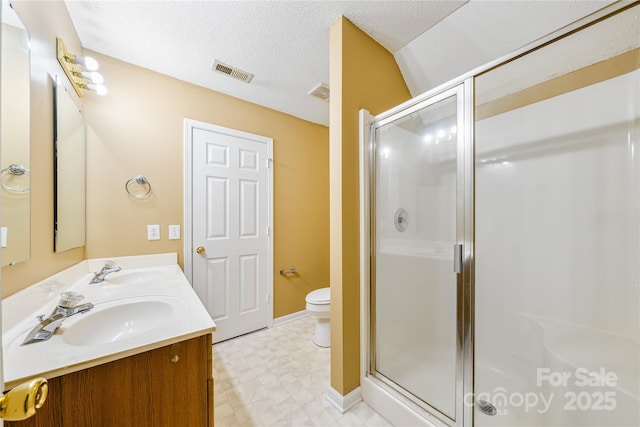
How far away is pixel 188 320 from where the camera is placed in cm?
94

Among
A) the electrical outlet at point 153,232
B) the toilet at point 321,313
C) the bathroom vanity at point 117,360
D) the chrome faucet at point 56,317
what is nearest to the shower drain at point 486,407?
the toilet at point 321,313

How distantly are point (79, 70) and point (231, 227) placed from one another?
4.69ft

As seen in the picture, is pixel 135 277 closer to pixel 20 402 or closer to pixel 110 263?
pixel 110 263

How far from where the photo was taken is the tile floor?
137 centimetres

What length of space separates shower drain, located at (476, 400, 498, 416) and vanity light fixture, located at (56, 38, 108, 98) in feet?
9.37

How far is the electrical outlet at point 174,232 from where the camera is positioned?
6.48ft

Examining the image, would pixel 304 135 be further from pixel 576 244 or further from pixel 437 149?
A: pixel 576 244

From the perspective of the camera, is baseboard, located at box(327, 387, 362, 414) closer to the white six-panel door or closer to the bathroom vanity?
the bathroom vanity

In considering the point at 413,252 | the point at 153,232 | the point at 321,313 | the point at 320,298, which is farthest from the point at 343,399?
the point at 153,232

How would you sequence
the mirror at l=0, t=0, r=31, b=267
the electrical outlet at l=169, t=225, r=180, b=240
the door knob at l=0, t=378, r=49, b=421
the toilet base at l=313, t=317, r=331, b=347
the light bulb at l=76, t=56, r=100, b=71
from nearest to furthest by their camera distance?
1. the door knob at l=0, t=378, r=49, b=421
2. the mirror at l=0, t=0, r=31, b=267
3. the light bulb at l=76, t=56, r=100, b=71
4. the electrical outlet at l=169, t=225, r=180, b=240
5. the toilet base at l=313, t=317, r=331, b=347

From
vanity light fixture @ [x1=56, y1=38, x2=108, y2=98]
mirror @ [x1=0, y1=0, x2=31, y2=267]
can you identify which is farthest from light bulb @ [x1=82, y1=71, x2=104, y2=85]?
mirror @ [x1=0, y1=0, x2=31, y2=267]

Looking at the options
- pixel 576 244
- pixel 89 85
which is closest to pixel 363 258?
pixel 576 244

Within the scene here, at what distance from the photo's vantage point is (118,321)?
110 centimetres

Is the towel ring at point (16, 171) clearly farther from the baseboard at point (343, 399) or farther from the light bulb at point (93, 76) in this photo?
the baseboard at point (343, 399)
